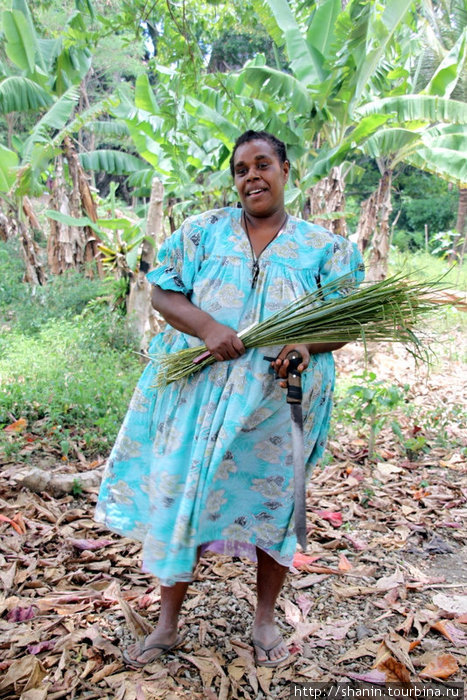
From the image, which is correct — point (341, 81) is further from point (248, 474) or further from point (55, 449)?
point (248, 474)

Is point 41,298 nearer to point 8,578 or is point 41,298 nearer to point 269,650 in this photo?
point 8,578

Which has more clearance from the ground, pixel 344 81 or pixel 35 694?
pixel 344 81

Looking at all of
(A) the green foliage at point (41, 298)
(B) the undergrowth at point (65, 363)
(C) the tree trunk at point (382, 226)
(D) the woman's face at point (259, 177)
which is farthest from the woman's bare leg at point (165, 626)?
(C) the tree trunk at point (382, 226)

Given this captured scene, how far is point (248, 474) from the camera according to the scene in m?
2.06

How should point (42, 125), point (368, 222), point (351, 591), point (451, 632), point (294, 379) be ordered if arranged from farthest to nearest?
point (368, 222) < point (42, 125) < point (351, 591) < point (451, 632) < point (294, 379)

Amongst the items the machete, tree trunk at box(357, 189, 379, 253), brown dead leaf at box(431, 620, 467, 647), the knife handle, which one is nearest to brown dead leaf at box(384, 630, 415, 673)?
brown dead leaf at box(431, 620, 467, 647)

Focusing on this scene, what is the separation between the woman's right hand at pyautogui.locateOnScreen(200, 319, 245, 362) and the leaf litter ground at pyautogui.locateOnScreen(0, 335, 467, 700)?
1.18 metres

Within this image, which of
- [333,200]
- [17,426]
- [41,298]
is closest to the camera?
[17,426]

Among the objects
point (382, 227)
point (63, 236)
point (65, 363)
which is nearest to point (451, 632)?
point (65, 363)

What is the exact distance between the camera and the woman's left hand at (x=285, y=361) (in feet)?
6.28

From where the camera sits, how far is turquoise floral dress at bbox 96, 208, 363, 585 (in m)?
1.97

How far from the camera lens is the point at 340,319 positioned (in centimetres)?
205

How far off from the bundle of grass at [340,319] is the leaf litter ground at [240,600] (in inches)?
42.3

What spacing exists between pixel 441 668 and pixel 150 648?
3.60 ft
